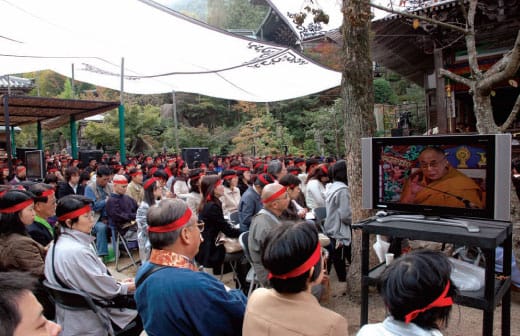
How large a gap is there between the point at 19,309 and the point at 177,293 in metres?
0.73

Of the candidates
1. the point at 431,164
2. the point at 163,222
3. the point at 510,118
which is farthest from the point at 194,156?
the point at 163,222

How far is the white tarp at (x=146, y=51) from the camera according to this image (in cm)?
850

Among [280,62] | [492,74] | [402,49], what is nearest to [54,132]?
[280,62]

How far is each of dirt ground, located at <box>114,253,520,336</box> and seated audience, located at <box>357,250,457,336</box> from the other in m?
2.03

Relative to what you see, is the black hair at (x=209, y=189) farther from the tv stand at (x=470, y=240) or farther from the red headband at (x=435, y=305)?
the red headband at (x=435, y=305)

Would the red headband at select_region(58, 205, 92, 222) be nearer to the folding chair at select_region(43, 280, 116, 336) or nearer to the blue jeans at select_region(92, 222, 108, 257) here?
the folding chair at select_region(43, 280, 116, 336)

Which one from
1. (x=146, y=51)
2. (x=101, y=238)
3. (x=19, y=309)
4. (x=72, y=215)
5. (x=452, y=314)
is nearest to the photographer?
(x=19, y=309)

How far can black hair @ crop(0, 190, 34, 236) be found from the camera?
3.03m

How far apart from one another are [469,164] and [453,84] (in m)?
9.13

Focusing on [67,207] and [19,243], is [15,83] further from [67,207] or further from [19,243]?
[67,207]

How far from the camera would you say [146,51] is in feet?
34.6

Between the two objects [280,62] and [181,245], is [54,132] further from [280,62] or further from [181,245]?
[181,245]

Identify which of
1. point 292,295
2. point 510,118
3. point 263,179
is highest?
point 510,118

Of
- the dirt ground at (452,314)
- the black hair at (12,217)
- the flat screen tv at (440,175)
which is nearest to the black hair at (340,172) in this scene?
the dirt ground at (452,314)
